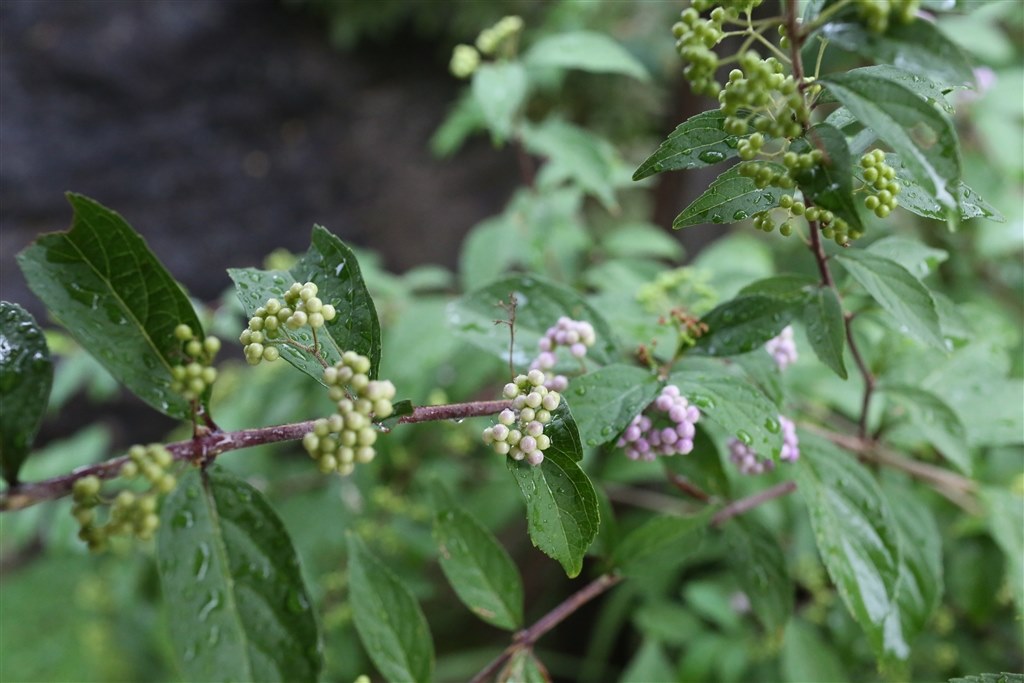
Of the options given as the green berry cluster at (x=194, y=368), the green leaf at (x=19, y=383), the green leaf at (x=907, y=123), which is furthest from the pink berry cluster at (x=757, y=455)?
the green leaf at (x=19, y=383)

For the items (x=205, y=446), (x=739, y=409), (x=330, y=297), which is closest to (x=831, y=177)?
(x=739, y=409)

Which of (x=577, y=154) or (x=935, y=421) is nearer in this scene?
(x=935, y=421)

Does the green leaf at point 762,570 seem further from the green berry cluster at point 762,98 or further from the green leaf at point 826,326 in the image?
the green berry cluster at point 762,98

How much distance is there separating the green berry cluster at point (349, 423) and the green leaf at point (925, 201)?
0.53m

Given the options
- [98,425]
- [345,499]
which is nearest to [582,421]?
[345,499]

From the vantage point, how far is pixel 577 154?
1.83 m

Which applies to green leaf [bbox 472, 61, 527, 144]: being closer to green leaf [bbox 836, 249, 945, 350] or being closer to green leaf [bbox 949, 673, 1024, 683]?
green leaf [bbox 836, 249, 945, 350]

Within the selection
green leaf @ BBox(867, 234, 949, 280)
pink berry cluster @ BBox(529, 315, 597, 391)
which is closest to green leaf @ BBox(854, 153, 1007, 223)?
green leaf @ BBox(867, 234, 949, 280)

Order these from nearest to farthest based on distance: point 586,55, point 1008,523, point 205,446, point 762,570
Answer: point 205,446
point 762,570
point 1008,523
point 586,55

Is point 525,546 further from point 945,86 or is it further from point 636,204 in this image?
point 945,86

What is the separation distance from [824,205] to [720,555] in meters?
1.61

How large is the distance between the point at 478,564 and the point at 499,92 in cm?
117

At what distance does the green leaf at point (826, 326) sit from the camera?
79cm

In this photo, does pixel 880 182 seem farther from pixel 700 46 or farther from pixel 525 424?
pixel 525 424
